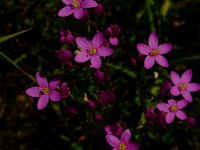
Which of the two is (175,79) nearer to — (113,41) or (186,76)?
(186,76)

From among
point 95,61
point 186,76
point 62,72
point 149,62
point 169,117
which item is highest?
point 95,61

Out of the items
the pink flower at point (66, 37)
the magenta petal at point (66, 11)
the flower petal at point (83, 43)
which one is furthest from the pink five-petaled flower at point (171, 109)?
the magenta petal at point (66, 11)

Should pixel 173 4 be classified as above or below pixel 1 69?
above

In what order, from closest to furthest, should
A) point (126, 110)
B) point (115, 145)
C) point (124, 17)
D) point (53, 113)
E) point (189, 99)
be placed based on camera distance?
point (115, 145)
point (189, 99)
point (126, 110)
point (53, 113)
point (124, 17)

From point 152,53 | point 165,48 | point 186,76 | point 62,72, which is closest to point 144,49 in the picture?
point 152,53

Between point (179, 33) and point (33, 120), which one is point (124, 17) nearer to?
point (179, 33)

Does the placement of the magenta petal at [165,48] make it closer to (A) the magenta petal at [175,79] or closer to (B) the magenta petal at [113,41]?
(A) the magenta petal at [175,79]

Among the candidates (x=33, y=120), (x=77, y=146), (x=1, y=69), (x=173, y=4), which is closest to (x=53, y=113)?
(x=33, y=120)
